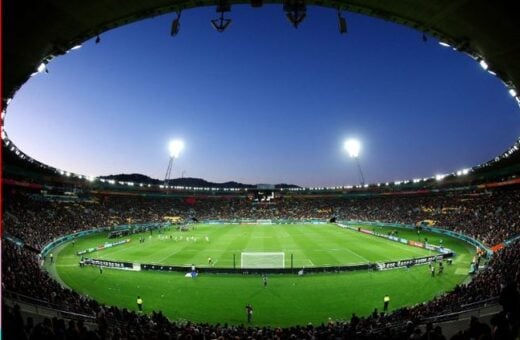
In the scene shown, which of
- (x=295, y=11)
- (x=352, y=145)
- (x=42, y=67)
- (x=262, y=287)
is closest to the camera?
(x=295, y=11)

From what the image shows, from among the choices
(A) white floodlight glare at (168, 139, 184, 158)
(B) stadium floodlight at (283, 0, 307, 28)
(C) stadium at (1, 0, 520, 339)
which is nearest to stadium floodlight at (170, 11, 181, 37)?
(C) stadium at (1, 0, 520, 339)

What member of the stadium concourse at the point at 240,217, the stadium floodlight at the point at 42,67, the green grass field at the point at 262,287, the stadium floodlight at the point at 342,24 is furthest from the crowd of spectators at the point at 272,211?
the stadium floodlight at the point at 342,24

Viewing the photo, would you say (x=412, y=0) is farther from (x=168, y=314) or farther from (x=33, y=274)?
(x=33, y=274)

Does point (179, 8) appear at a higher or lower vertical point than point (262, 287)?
higher

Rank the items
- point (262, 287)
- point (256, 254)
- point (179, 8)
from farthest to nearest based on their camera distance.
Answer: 1. point (256, 254)
2. point (262, 287)
3. point (179, 8)

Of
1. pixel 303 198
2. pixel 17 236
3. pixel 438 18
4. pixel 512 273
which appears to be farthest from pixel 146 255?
pixel 303 198

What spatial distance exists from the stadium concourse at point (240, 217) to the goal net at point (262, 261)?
15.4 meters

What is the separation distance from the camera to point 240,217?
105 metres

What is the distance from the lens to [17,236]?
42594mm

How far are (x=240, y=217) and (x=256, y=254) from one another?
6231 centimetres

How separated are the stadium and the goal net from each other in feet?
1.20

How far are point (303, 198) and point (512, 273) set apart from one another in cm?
10642

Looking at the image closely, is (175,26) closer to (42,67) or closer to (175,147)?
(42,67)

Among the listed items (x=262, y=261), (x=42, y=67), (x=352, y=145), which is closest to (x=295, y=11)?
(x=42, y=67)
